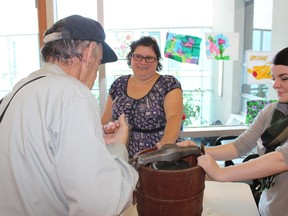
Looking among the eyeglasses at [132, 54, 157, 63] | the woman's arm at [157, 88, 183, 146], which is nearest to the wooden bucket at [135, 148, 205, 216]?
the woman's arm at [157, 88, 183, 146]

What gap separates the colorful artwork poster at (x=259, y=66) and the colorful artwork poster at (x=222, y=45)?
0.15 meters

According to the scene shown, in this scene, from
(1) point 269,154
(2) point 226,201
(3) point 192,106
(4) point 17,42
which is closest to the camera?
(1) point 269,154

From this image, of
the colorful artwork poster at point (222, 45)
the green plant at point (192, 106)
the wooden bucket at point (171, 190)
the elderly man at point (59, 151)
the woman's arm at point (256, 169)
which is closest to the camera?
the elderly man at point (59, 151)

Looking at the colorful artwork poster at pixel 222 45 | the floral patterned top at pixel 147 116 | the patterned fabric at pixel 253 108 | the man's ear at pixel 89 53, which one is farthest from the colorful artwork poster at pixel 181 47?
the man's ear at pixel 89 53

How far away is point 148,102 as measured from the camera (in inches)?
67.7

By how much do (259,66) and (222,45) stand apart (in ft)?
1.28

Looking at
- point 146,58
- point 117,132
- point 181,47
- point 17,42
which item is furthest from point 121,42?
point 117,132

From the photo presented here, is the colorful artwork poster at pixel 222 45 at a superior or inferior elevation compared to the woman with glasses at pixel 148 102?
superior

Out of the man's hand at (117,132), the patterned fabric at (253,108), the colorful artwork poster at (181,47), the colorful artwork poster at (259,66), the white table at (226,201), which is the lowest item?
the white table at (226,201)

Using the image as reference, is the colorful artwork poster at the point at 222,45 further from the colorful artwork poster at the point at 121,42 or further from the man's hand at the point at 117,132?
the man's hand at the point at 117,132

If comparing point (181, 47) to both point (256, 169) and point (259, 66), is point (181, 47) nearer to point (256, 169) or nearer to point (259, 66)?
point (259, 66)

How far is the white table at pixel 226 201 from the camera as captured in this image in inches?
45.1

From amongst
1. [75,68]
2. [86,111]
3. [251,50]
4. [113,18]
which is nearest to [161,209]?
[86,111]

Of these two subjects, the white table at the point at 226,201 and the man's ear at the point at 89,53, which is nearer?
the man's ear at the point at 89,53
